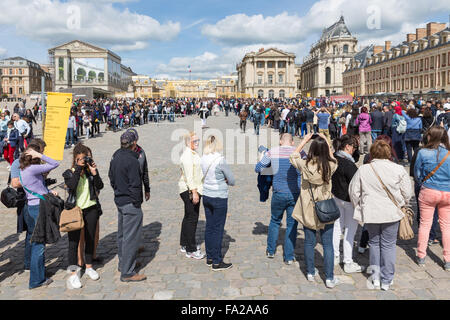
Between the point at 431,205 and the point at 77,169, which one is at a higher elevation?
the point at 77,169

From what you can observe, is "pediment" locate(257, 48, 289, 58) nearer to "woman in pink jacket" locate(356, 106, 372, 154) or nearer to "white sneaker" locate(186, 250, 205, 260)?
"woman in pink jacket" locate(356, 106, 372, 154)

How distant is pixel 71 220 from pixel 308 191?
108 inches

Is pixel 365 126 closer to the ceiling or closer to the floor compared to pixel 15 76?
closer to the floor

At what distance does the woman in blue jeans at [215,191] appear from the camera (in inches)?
183

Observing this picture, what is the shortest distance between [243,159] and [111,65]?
93.9 metres

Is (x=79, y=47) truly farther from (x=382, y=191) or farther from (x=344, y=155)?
(x=382, y=191)

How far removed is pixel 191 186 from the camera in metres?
4.84

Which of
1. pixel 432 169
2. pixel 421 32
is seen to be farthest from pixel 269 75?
pixel 432 169

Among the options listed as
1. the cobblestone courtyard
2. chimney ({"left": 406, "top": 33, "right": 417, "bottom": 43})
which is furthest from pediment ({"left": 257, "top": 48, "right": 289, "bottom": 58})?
the cobblestone courtyard

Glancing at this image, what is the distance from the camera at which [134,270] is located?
467 cm

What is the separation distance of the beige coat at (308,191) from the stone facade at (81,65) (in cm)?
9119

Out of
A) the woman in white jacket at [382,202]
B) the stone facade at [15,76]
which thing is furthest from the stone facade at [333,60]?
the woman in white jacket at [382,202]

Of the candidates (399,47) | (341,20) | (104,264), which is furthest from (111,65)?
(104,264)

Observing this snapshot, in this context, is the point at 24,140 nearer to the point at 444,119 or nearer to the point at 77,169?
the point at 77,169
